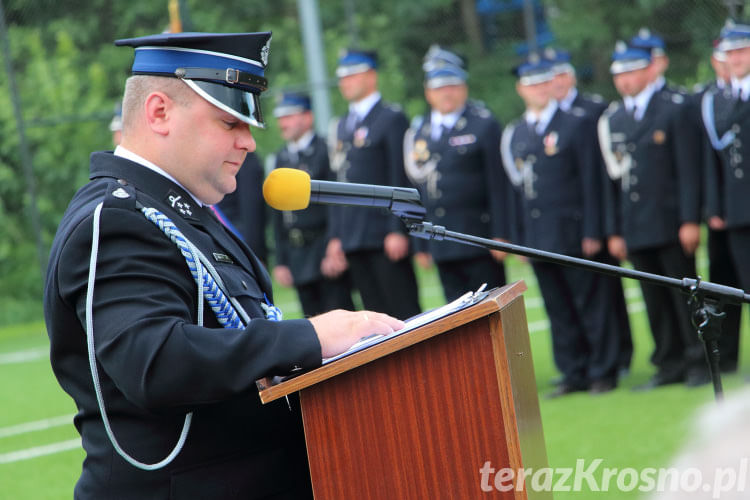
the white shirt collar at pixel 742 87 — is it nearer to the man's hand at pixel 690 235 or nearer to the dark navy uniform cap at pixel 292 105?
the man's hand at pixel 690 235

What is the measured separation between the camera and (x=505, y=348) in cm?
181

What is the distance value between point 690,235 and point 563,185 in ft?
3.11

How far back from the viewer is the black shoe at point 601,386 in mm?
6625

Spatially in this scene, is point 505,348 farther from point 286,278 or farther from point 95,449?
point 286,278

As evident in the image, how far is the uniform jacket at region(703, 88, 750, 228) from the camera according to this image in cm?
615

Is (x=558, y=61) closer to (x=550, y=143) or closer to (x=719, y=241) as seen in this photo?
(x=550, y=143)

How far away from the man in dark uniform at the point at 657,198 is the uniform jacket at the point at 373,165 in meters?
1.59

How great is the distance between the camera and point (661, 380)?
649 cm

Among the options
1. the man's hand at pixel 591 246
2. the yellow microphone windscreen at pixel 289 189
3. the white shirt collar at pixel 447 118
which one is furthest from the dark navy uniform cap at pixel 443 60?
the yellow microphone windscreen at pixel 289 189

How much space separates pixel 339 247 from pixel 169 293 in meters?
5.96

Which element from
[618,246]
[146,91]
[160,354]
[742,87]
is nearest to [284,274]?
[618,246]

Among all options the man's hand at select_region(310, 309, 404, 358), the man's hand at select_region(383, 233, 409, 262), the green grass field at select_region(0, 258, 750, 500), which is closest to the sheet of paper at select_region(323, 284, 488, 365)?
the man's hand at select_region(310, 309, 404, 358)

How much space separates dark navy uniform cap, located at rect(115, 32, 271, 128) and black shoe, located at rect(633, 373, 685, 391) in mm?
4885

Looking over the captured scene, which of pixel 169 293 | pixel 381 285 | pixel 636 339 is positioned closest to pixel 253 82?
pixel 169 293
